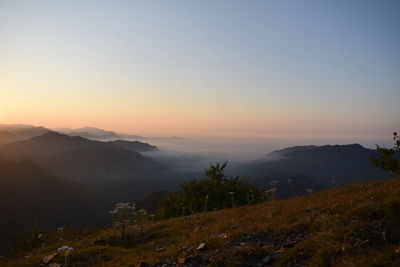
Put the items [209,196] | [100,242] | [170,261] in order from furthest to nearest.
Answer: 1. [209,196]
2. [100,242]
3. [170,261]

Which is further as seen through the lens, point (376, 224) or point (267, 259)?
point (376, 224)

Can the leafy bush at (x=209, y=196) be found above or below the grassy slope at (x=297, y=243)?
below

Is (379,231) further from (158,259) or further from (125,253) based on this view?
(125,253)

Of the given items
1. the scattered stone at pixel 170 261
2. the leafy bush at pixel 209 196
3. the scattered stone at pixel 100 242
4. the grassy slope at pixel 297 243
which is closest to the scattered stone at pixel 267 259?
the grassy slope at pixel 297 243

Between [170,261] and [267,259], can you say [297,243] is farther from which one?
Result: [170,261]

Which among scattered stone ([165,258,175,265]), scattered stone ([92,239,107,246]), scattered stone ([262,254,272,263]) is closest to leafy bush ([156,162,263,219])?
scattered stone ([92,239,107,246])

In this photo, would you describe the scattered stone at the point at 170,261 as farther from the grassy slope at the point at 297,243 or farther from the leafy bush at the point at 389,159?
the leafy bush at the point at 389,159

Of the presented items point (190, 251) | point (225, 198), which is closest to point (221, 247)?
point (190, 251)

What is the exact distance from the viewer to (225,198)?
2950 centimetres

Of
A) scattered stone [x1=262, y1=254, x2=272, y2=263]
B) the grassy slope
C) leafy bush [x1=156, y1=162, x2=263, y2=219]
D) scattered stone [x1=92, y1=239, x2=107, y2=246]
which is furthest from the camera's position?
leafy bush [x1=156, y1=162, x2=263, y2=219]

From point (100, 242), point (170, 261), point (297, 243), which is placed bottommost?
point (100, 242)

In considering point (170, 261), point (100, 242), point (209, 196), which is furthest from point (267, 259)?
point (209, 196)

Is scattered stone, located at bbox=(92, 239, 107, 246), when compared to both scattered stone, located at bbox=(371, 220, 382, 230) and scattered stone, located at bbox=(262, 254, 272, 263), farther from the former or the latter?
scattered stone, located at bbox=(371, 220, 382, 230)

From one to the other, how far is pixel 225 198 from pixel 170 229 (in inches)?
524
